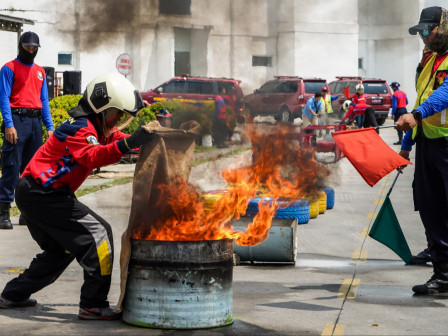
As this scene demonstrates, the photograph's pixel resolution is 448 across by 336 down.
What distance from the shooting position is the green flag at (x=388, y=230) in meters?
7.60

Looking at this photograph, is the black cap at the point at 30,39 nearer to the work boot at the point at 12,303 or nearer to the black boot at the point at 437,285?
the work boot at the point at 12,303

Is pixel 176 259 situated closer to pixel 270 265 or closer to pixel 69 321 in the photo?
pixel 69 321

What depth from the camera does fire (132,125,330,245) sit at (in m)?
5.98

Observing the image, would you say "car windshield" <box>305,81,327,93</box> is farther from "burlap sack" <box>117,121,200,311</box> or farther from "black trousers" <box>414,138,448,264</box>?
"burlap sack" <box>117,121,200,311</box>

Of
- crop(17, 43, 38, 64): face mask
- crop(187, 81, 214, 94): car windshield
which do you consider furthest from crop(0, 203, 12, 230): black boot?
crop(187, 81, 214, 94): car windshield

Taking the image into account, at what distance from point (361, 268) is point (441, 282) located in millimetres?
1410

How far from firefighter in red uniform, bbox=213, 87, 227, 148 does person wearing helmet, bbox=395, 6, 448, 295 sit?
1526 mm

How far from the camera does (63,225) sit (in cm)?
603

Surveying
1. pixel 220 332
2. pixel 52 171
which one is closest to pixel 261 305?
pixel 220 332

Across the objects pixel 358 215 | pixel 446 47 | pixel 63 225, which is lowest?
pixel 358 215

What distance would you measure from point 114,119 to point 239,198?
3.39 ft

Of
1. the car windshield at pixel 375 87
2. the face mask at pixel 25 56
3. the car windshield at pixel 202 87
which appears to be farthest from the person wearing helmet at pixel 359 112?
the face mask at pixel 25 56

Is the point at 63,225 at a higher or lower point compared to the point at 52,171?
lower

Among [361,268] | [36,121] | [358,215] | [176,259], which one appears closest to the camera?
[176,259]
